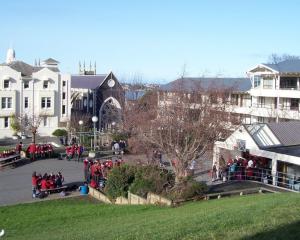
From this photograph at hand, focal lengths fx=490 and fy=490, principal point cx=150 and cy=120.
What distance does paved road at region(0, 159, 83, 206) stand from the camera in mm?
25808

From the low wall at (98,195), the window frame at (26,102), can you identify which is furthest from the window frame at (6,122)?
the low wall at (98,195)

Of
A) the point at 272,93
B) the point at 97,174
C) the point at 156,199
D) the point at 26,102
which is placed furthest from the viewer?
the point at 26,102

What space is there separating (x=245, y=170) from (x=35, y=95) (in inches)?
1581

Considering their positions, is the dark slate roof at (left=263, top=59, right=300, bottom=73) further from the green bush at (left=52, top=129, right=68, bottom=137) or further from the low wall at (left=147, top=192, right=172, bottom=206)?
the low wall at (left=147, top=192, right=172, bottom=206)

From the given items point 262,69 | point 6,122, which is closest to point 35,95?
point 6,122

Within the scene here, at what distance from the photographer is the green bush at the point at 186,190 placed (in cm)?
2167

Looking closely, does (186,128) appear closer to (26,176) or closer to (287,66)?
(26,176)

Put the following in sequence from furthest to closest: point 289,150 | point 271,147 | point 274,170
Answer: point 271,147, point 289,150, point 274,170

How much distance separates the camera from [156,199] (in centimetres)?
2211

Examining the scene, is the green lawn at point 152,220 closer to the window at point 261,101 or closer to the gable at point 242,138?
the gable at point 242,138

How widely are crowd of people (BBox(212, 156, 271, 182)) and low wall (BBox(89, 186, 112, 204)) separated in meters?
6.87

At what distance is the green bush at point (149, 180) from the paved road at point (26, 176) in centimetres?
580

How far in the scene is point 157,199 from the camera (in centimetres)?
2206

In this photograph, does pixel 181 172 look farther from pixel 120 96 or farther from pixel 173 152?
pixel 120 96
